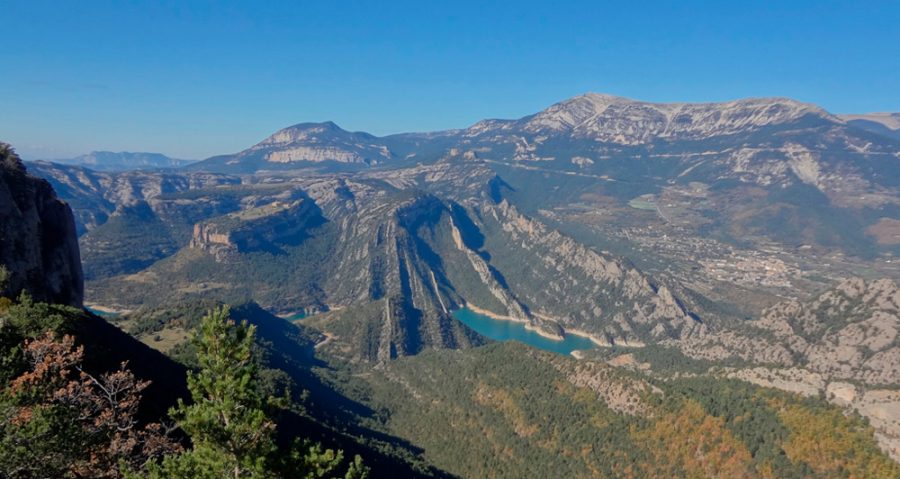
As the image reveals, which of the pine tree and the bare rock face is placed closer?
the pine tree

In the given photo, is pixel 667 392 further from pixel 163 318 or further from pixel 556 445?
pixel 163 318

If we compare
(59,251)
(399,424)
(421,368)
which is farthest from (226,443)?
(421,368)

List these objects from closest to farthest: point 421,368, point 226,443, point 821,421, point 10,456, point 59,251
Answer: point 10,456, point 226,443, point 59,251, point 821,421, point 421,368

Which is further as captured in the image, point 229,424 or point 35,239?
point 35,239

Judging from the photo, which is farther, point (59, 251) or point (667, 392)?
point (667, 392)

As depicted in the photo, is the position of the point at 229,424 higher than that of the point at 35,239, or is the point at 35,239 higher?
the point at 35,239

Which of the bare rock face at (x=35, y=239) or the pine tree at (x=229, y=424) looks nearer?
the pine tree at (x=229, y=424)

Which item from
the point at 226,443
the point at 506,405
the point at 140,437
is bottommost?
the point at 506,405

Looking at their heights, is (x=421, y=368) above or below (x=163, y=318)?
below
